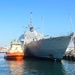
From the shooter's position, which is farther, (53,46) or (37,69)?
(53,46)

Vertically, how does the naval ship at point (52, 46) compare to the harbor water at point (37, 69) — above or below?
above

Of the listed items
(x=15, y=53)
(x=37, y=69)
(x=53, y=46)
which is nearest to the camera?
(x=37, y=69)

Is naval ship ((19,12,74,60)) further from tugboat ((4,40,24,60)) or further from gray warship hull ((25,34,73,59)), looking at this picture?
tugboat ((4,40,24,60))

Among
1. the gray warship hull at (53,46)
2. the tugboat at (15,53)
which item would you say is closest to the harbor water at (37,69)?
the gray warship hull at (53,46)

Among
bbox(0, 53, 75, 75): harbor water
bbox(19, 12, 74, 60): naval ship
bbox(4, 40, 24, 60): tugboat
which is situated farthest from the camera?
bbox(4, 40, 24, 60): tugboat

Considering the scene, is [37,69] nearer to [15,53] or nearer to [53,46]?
[53,46]

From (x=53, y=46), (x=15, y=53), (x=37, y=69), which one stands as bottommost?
(x=37, y=69)

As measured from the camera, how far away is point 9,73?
40188mm

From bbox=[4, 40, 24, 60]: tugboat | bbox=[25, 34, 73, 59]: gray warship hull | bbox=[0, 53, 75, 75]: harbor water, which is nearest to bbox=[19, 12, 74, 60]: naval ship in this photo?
bbox=[25, 34, 73, 59]: gray warship hull

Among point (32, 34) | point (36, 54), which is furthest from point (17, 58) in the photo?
point (32, 34)

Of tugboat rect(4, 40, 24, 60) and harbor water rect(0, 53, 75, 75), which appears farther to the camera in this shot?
tugboat rect(4, 40, 24, 60)

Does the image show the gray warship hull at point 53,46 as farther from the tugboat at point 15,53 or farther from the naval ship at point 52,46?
the tugboat at point 15,53

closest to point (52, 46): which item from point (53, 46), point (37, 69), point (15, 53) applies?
point (53, 46)

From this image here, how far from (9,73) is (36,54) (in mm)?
35372
